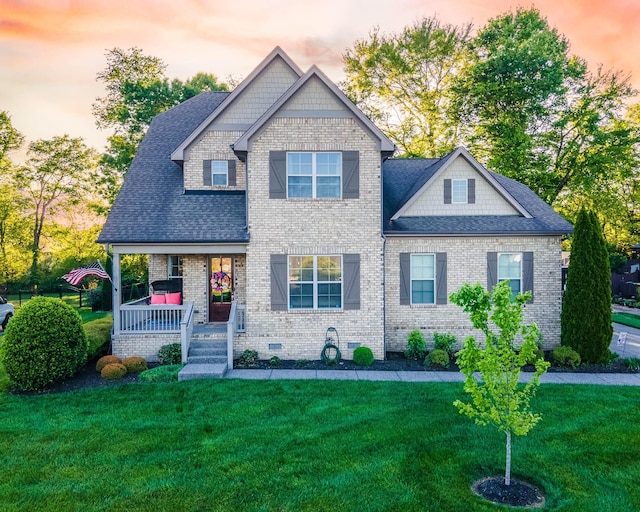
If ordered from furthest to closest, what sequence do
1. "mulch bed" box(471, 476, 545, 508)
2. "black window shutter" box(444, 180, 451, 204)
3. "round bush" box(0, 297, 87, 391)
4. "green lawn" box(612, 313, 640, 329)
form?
"green lawn" box(612, 313, 640, 329) < "black window shutter" box(444, 180, 451, 204) < "round bush" box(0, 297, 87, 391) < "mulch bed" box(471, 476, 545, 508)

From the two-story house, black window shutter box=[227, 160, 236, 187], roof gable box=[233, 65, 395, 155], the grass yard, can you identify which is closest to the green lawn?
the two-story house

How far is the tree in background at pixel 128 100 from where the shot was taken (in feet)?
83.1

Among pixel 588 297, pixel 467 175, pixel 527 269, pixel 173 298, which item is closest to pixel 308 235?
pixel 173 298

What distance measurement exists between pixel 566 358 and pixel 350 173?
843cm

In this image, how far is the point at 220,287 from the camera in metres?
14.8

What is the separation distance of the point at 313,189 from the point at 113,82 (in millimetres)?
21253

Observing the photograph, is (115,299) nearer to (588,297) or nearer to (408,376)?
(408,376)

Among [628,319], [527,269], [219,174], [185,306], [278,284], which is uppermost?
[219,174]

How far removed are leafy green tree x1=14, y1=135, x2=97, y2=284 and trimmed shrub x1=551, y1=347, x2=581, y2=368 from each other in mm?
33627

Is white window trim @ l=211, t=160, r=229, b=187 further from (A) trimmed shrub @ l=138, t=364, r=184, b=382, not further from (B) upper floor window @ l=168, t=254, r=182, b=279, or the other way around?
(A) trimmed shrub @ l=138, t=364, r=184, b=382

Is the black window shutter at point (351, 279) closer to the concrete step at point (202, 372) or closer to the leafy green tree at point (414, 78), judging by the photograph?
the concrete step at point (202, 372)

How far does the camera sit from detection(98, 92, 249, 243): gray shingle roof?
42.8 ft

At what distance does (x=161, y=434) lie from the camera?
772cm

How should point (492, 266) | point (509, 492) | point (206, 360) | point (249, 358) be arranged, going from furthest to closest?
point (492, 266) < point (249, 358) < point (206, 360) < point (509, 492)
